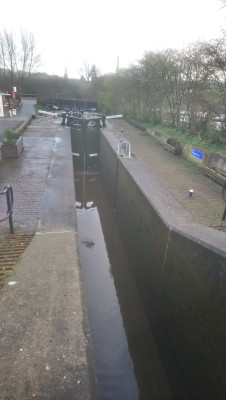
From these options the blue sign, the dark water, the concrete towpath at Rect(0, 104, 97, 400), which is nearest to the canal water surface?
the dark water

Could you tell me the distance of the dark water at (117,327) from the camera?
4.86 m

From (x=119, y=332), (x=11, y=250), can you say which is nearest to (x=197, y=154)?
(x=119, y=332)

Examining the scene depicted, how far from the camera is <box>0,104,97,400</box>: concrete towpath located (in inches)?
88.6

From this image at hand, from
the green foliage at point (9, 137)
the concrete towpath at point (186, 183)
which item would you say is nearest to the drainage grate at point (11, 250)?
the concrete towpath at point (186, 183)

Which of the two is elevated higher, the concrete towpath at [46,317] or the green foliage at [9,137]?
the green foliage at [9,137]

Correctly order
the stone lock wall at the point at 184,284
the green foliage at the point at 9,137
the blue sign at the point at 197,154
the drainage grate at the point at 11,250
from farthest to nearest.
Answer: the blue sign at the point at 197,154, the green foliage at the point at 9,137, the drainage grate at the point at 11,250, the stone lock wall at the point at 184,284

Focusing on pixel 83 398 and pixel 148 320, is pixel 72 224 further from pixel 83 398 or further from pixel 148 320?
pixel 83 398

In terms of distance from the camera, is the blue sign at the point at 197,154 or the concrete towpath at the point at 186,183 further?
the blue sign at the point at 197,154

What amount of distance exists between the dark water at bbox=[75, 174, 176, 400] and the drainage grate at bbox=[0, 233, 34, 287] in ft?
7.93

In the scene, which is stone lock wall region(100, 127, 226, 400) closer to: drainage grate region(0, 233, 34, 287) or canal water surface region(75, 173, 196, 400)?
canal water surface region(75, 173, 196, 400)

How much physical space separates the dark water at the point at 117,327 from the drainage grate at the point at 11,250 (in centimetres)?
242

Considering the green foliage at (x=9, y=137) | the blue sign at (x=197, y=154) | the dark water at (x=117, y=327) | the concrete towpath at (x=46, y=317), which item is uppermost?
the green foliage at (x=9, y=137)

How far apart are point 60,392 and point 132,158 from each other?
9015mm

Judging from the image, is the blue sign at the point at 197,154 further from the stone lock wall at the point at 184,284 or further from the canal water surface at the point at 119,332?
the canal water surface at the point at 119,332
